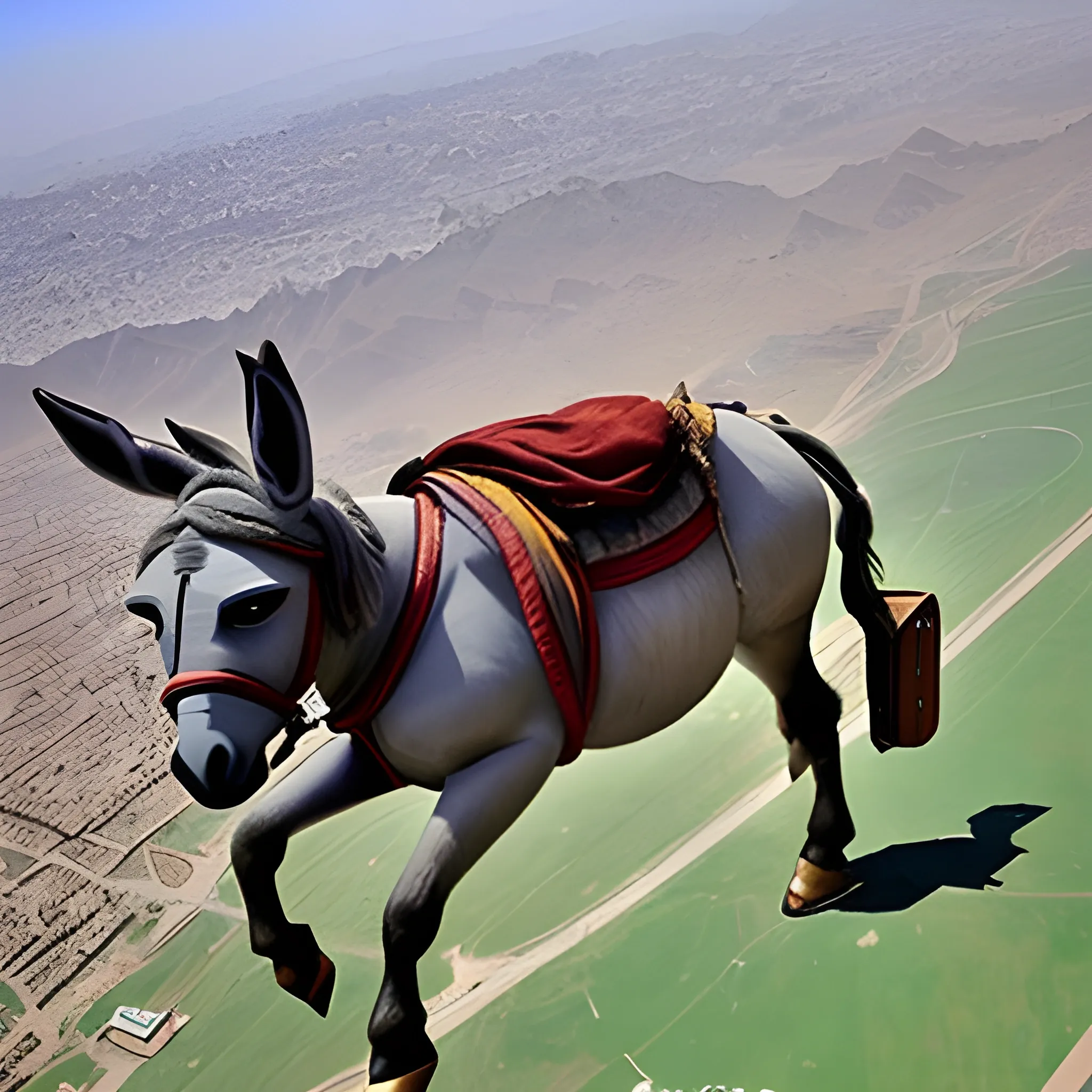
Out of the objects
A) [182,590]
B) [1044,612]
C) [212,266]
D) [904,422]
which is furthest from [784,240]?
[182,590]

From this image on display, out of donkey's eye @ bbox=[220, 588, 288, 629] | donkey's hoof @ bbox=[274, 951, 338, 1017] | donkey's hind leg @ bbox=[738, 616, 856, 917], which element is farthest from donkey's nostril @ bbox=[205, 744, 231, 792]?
donkey's hind leg @ bbox=[738, 616, 856, 917]

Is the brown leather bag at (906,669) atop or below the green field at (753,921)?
atop

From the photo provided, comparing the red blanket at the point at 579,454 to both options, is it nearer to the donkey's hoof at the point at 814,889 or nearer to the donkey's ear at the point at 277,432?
the donkey's ear at the point at 277,432

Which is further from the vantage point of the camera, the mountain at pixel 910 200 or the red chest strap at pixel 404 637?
the mountain at pixel 910 200

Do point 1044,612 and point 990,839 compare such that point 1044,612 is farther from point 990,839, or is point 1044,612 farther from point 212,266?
point 212,266

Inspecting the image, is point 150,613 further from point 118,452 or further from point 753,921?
point 753,921

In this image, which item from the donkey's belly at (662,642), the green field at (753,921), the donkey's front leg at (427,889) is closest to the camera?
the donkey's front leg at (427,889)

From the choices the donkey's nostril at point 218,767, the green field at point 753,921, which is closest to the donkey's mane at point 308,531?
the donkey's nostril at point 218,767

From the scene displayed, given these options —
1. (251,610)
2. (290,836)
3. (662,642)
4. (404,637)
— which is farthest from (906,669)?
(251,610)
